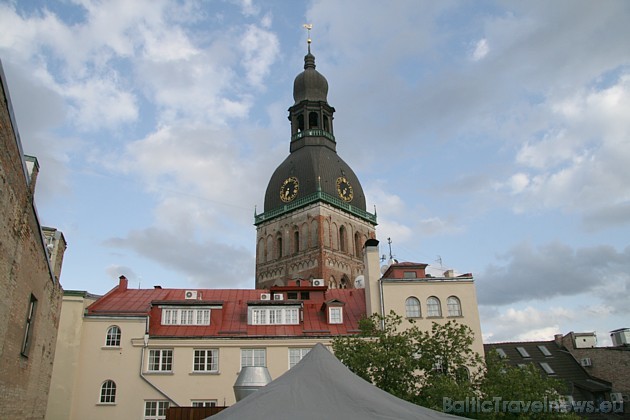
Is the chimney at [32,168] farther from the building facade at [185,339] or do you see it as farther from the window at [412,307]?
the window at [412,307]

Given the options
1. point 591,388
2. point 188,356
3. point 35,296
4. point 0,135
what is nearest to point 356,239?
point 591,388

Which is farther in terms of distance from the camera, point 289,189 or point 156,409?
point 289,189

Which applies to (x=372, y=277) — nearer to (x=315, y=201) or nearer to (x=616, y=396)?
(x=616, y=396)

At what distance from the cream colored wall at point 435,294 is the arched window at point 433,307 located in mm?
193

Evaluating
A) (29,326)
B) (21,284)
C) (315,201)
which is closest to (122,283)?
Result: (29,326)

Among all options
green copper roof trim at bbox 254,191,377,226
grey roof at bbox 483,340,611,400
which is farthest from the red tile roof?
green copper roof trim at bbox 254,191,377,226

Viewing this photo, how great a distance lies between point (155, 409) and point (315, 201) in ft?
122

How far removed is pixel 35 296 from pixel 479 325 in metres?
24.6

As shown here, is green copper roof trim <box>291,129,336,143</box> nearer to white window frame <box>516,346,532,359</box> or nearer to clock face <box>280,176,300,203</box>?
clock face <box>280,176,300,203</box>

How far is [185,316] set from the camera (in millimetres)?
32938

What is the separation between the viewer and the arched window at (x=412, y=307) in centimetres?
3325

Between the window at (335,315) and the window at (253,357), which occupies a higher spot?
the window at (335,315)

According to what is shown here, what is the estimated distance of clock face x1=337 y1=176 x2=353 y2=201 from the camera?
2622 inches

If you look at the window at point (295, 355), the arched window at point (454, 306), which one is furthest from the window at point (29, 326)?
the arched window at point (454, 306)
